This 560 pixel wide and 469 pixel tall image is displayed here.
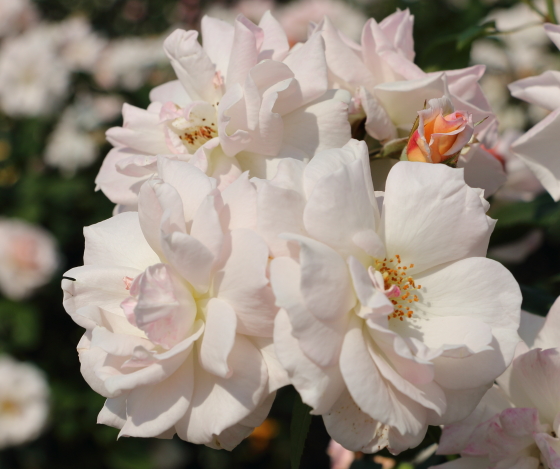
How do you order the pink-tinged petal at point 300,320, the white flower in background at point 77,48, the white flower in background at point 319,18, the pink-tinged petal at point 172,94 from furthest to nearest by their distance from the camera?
the white flower in background at point 319,18 → the white flower in background at point 77,48 → the pink-tinged petal at point 172,94 → the pink-tinged petal at point 300,320

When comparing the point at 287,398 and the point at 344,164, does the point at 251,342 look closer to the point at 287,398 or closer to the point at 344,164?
the point at 344,164

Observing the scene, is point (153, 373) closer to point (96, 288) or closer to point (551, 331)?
point (96, 288)

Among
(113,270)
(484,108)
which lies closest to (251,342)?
(113,270)

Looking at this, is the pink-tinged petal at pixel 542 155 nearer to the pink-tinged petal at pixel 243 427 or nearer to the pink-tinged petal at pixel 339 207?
the pink-tinged petal at pixel 339 207

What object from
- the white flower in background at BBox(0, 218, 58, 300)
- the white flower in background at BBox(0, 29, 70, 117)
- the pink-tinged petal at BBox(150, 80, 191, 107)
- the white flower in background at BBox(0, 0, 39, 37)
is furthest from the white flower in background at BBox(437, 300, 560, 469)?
the white flower in background at BBox(0, 0, 39, 37)

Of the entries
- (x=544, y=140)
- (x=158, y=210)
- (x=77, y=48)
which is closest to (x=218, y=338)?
(x=158, y=210)

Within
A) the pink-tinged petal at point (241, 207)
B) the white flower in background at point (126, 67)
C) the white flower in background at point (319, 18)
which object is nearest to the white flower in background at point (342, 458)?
the pink-tinged petal at point (241, 207)
